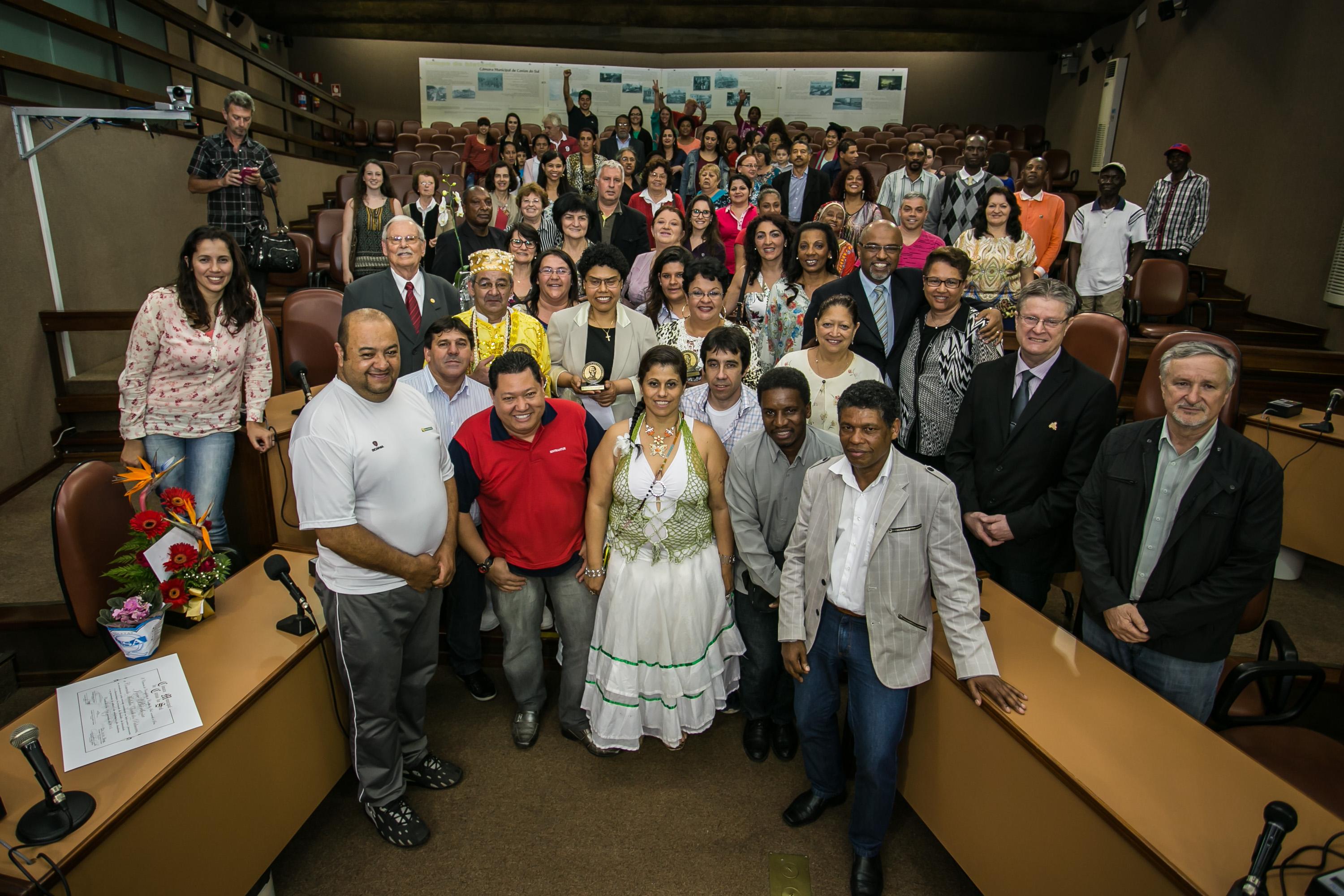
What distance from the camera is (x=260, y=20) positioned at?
38.4 ft

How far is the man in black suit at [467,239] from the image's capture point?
4.15 meters

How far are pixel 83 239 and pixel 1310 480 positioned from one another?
7339mm

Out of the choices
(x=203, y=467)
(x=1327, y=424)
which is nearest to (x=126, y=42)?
(x=203, y=467)

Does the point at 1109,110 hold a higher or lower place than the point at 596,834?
higher

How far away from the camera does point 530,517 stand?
254 centimetres

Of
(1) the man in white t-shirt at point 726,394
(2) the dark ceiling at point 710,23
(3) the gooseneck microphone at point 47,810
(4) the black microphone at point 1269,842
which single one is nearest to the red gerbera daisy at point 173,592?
(3) the gooseneck microphone at point 47,810

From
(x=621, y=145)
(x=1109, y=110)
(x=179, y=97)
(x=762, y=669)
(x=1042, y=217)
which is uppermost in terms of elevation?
(x=1109, y=110)

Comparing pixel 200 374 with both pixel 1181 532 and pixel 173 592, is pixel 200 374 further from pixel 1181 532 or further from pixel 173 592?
pixel 1181 532

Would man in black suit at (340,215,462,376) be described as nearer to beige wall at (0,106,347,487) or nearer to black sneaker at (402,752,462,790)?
black sneaker at (402,752,462,790)

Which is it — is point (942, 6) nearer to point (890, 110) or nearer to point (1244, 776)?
point (890, 110)

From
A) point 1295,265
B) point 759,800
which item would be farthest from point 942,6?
point 759,800

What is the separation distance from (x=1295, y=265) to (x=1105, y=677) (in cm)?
677

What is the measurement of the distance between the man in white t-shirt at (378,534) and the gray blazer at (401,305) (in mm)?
1113

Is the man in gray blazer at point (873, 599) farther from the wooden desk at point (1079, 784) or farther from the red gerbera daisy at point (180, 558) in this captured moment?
the red gerbera daisy at point (180, 558)
